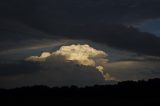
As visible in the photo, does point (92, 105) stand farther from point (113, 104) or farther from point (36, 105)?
point (36, 105)

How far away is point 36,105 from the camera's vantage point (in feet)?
645

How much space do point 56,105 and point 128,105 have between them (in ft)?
107

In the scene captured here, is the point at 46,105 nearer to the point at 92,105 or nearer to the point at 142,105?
the point at 92,105

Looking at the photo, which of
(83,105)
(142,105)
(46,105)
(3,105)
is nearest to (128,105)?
(142,105)

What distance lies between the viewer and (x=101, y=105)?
194125 mm

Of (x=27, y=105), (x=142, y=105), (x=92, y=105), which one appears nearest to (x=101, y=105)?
(x=92, y=105)

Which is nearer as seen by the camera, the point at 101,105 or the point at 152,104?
the point at 152,104

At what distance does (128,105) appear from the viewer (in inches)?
7485

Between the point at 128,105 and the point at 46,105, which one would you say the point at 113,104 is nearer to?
the point at 128,105

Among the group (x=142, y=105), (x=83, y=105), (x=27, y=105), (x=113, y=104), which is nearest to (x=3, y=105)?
(x=27, y=105)

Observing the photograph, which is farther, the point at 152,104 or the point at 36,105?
the point at 36,105

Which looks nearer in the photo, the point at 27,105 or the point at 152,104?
the point at 152,104

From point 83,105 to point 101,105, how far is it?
982 centimetres

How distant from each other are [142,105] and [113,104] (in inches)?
666
